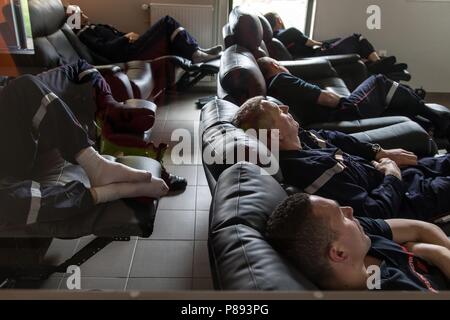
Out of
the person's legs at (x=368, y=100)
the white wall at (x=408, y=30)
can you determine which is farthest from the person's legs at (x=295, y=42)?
the person's legs at (x=368, y=100)

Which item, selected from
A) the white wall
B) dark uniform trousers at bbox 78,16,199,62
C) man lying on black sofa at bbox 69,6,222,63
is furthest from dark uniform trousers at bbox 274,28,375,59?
dark uniform trousers at bbox 78,16,199,62

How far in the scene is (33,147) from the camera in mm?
1230

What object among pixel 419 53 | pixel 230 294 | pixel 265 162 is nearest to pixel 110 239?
pixel 265 162

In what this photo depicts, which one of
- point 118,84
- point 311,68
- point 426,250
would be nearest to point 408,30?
point 311,68

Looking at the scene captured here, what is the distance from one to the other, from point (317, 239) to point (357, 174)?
646 mm

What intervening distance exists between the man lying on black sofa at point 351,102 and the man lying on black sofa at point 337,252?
106cm

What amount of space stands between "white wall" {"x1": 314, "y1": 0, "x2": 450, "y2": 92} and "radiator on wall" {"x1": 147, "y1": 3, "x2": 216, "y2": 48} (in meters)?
0.85

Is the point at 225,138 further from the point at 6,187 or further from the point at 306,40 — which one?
the point at 306,40

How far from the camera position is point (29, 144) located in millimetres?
1216

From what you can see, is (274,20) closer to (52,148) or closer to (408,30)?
(408,30)

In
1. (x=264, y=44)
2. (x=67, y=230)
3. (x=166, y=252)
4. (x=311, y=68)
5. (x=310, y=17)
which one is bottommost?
(x=166, y=252)

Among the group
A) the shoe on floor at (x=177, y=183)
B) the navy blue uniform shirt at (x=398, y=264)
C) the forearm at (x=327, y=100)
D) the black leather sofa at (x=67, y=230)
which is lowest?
the shoe on floor at (x=177, y=183)

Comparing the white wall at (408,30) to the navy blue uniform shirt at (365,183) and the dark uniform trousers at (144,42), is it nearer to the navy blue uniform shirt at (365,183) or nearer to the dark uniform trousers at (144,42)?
the dark uniform trousers at (144,42)

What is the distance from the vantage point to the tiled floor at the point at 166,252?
0.83m
